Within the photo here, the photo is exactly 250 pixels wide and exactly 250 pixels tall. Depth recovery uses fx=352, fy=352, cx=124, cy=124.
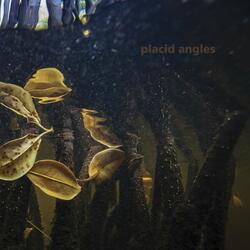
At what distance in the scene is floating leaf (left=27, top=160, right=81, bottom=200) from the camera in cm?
392

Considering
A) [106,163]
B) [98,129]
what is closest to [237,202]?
[106,163]

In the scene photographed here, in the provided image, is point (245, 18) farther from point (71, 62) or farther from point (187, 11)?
point (71, 62)

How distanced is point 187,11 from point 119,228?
8.12ft

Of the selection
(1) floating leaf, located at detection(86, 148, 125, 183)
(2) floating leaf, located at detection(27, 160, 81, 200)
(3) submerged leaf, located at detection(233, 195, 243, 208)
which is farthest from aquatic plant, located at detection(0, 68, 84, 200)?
(3) submerged leaf, located at detection(233, 195, 243, 208)

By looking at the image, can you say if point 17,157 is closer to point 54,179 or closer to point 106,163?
point 54,179

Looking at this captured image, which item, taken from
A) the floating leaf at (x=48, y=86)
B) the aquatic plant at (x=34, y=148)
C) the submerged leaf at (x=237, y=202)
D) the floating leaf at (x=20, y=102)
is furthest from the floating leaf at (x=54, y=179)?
the submerged leaf at (x=237, y=202)

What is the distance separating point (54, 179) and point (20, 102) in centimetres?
100

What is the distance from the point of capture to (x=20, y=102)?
413 cm

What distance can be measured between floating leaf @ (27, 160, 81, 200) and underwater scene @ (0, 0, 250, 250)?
11 mm

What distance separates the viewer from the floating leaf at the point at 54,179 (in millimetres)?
3918

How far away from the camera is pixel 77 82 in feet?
13.5

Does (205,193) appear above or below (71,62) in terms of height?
below

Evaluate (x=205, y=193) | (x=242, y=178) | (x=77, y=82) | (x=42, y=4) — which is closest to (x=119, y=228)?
(x=205, y=193)

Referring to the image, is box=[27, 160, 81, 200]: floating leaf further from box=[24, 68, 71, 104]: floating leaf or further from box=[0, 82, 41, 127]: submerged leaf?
box=[24, 68, 71, 104]: floating leaf
